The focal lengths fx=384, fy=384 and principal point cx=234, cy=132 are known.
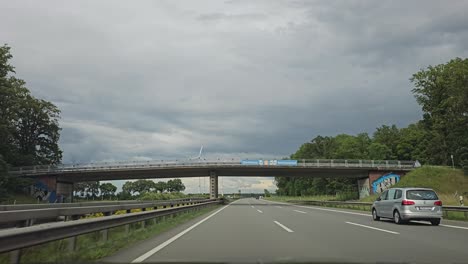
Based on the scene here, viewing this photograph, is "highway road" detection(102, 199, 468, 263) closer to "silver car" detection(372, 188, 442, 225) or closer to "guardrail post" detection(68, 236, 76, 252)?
"guardrail post" detection(68, 236, 76, 252)

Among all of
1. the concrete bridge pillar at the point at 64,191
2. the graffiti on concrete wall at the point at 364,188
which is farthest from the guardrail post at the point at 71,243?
the concrete bridge pillar at the point at 64,191

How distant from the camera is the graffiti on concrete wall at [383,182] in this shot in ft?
206

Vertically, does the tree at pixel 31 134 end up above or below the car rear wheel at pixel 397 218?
above

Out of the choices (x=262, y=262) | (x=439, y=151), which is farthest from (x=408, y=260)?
(x=439, y=151)

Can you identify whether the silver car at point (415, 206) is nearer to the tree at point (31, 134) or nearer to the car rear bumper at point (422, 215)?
the car rear bumper at point (422, 215)

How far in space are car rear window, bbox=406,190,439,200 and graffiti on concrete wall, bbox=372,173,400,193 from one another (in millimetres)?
50186

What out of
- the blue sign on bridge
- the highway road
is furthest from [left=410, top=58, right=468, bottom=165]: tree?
the highway road

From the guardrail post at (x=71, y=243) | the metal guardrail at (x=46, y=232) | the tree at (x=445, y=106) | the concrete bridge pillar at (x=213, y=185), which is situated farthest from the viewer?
the concrete bridge pillar at (x=213, y=185)

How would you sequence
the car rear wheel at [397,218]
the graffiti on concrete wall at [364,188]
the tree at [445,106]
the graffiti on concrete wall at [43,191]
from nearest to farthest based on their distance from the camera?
the car rear wheel at [397,218] → the tree at [445,106] → the graffiti on concrete wall at [364,188] → the graffiti on concrete wall at [43,191]

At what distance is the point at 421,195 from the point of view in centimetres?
1559

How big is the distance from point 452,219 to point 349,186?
82.1m

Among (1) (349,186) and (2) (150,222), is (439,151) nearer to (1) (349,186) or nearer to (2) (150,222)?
(1) (349,186)

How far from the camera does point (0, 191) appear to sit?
5153 centimetres

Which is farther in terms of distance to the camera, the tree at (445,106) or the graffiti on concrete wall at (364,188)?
the graffiti on concrete wall at (364,188)
